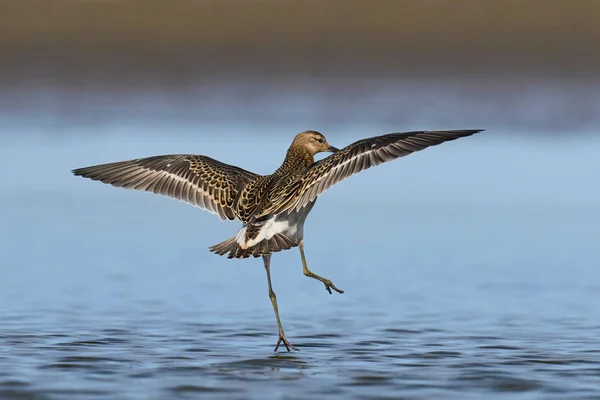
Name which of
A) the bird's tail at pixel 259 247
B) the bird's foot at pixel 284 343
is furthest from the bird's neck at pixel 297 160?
the bird's foot at pixel 284 343

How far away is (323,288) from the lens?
11.1m

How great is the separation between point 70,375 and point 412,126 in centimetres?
1381

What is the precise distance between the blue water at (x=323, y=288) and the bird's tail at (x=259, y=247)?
2.21 feet

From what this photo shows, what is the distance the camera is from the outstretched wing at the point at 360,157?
8.88 metres

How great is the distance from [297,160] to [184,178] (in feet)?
2.94

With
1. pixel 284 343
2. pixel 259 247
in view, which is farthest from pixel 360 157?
pixel 284 343

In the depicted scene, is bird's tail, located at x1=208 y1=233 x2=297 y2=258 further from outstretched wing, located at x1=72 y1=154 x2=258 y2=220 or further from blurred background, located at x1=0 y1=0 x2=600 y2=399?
outstretched wing, located at x1=72 y1=154 x2=258 y2=220

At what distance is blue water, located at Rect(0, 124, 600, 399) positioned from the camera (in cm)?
776

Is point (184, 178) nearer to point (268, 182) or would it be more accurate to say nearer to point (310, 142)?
point (268, 182)

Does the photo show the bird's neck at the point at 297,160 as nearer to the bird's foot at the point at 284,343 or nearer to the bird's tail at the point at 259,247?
the bird's tail at the point at 259,247

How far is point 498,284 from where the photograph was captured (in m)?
11.1

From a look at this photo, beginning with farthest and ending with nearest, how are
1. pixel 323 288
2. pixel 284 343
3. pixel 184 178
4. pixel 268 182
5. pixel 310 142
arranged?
pixel 323 288, pixel 310 142, pixel 184 178, pixel 268 182, pixel 284 343

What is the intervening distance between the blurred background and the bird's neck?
3.88 feet

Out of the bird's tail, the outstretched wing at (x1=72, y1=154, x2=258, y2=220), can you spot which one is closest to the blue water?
the bird's tail
